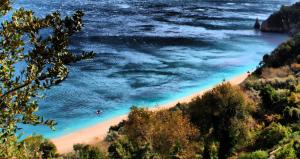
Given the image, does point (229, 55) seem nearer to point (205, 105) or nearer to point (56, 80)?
point (205, 105)

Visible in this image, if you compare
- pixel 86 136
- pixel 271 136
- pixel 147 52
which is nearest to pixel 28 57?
pixel 271 136

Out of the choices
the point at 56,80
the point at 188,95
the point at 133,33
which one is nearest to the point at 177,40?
the point at 133,33

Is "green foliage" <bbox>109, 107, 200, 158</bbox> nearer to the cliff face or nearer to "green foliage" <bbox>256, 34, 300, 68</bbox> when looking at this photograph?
"green foliage" <bbox>256, 34, 300, 68</bbox>

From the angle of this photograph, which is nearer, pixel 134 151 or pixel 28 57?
pixel 28 57

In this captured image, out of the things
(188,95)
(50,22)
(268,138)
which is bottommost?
(188,95)

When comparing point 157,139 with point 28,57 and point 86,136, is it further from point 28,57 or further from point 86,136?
point 28,57

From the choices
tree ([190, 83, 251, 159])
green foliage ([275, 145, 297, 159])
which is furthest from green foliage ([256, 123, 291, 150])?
green foliage ([275, 145, 297, 159])
